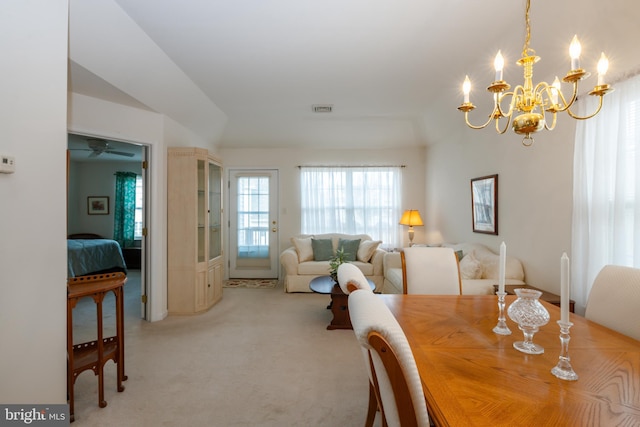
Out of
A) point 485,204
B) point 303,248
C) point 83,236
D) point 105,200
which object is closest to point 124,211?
point 105,200

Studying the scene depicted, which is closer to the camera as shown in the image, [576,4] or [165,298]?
[576,4]

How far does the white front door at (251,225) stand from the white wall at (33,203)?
12.5ft

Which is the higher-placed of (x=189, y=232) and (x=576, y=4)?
(x=576, y=4)

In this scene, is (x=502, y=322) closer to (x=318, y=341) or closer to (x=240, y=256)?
(x=318, y=341)

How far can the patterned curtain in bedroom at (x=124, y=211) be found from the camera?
254 inches

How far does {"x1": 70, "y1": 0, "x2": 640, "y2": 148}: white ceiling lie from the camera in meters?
2.02

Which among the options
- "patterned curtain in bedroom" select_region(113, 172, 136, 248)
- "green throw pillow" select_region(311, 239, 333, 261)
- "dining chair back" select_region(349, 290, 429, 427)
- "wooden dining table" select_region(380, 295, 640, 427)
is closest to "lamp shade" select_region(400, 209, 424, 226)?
"green throw pillow" select_region(311, 239, 333, 261)

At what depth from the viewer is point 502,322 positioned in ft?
4.39

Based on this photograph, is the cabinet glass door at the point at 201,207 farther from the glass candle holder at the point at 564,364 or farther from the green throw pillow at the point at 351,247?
the glass candle holder at the point at 564,364

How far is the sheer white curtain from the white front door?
4271mm

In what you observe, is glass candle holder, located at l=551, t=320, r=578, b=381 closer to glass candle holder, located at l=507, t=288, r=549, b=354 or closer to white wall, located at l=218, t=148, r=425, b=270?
glass candle holder, located at l=507, t=288, r=549, b=354

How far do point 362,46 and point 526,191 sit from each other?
2.15 meters

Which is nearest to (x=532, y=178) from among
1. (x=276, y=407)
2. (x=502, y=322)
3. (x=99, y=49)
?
(x=502, y=322)

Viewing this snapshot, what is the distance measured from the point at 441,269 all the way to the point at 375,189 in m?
3.43
